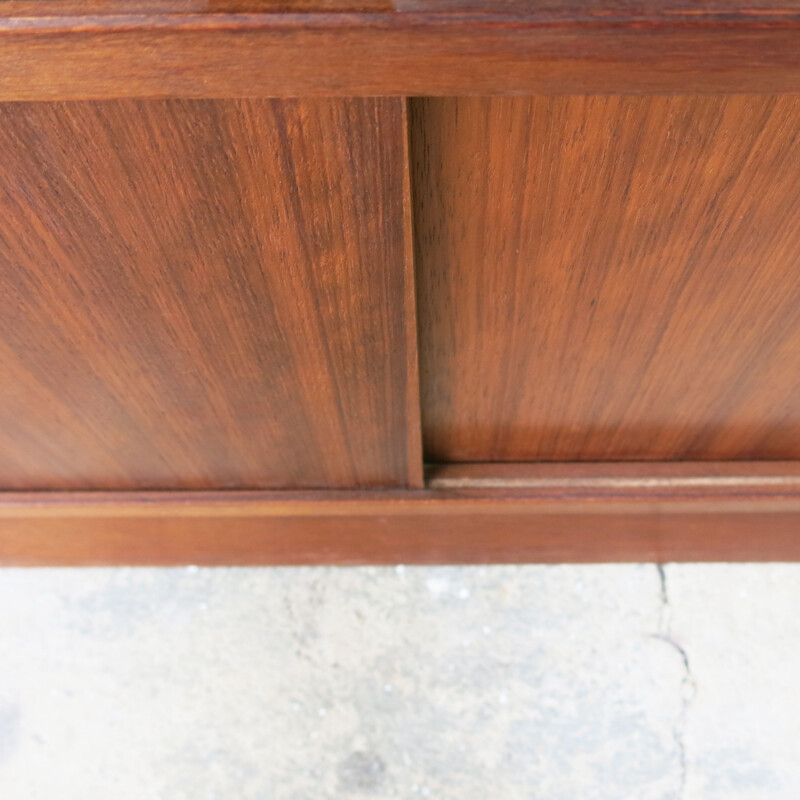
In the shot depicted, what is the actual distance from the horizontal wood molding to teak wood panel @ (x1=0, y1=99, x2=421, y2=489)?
31mm

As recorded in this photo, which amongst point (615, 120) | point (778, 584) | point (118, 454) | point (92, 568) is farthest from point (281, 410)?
point (778, 584)

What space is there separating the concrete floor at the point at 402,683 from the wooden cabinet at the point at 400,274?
4.7 inches

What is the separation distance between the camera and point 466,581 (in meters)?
1.29

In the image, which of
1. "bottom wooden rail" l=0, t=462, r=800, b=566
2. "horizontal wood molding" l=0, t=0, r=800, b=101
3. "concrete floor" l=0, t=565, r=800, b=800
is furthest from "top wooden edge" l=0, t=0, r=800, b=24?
"concrete floor" l=0, t=565, r=800, b=800

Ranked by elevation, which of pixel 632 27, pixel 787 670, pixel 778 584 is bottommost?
pixel 787 670

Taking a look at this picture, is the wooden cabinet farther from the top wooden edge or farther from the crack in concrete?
the crack in concrete

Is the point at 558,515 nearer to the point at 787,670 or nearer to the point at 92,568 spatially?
the point at 787,670

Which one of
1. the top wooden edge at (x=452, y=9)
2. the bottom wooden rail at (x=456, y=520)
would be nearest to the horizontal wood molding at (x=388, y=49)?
the top wooden edge at (x=452, y=9)

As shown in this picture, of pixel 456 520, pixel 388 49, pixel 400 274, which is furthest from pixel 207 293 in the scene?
pixel 456 520

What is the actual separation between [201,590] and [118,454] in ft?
1.26

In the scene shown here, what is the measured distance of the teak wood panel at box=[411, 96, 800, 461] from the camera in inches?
23.4

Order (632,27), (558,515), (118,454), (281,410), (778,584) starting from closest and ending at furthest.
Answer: (632,27), (281,410), (118,454), (558,515), (778,584)

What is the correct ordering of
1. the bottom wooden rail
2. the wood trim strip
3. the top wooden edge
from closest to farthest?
the top wooden edge
the wood trim strip
the bottom wooden rail

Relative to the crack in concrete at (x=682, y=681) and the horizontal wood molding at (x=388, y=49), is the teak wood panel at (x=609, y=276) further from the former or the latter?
the crack in concrete at (x=682, y=681)
